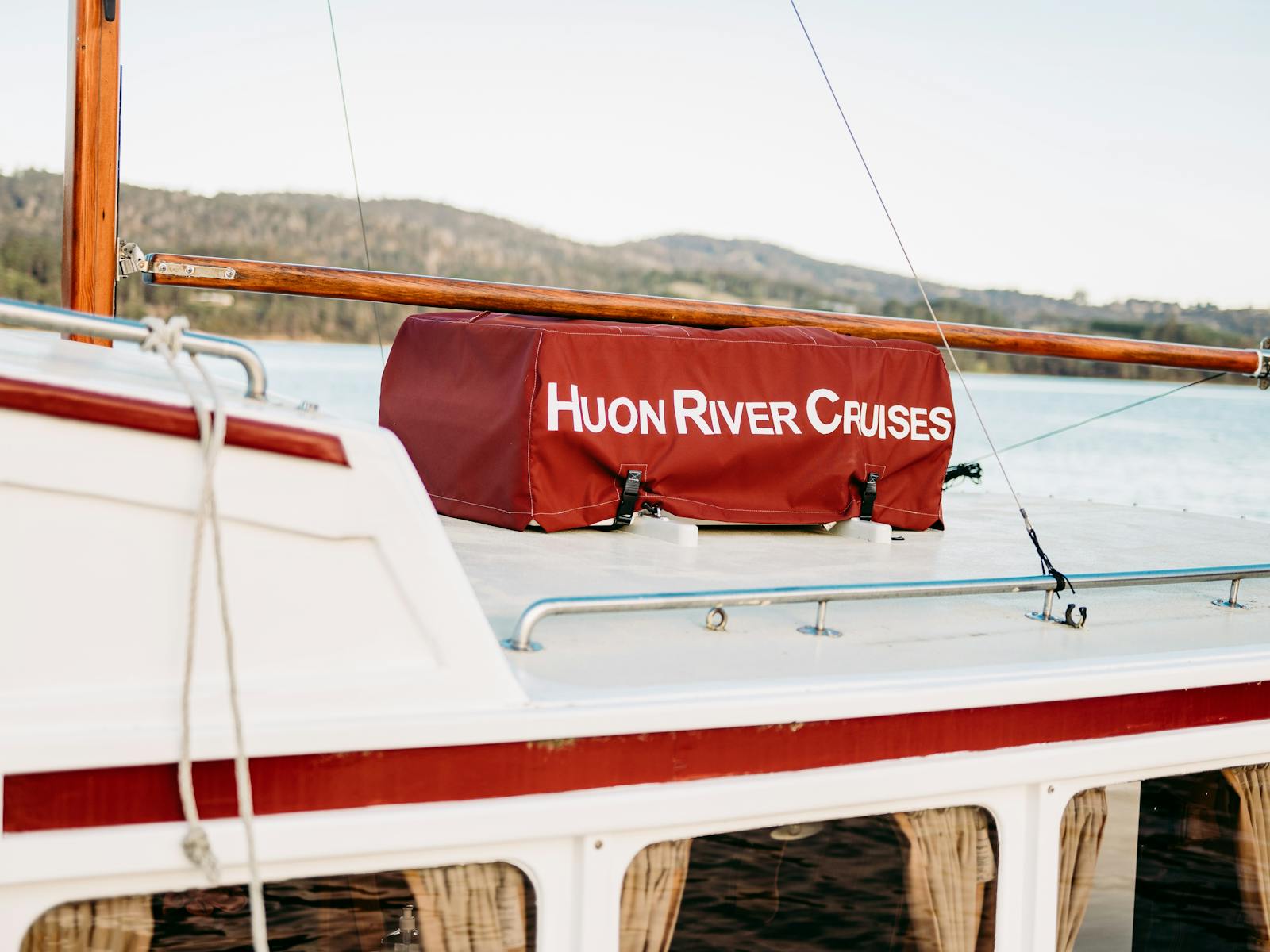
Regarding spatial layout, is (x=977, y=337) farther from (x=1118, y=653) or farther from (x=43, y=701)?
(x=43, y=701)

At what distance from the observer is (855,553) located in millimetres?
3908

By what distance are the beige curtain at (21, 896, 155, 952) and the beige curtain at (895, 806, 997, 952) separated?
1.43 m

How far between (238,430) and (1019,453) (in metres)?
46.3

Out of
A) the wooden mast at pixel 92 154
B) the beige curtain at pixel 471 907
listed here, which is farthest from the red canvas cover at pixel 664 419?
the beige curtain at pixel 471 907

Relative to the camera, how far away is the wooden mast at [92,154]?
3818 millimetres

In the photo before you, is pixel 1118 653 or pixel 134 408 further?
pixel 1118 653

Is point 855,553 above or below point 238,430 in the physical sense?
below

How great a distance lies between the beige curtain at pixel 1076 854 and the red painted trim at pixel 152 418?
1.72 m

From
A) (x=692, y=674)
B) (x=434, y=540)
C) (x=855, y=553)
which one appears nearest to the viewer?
(x=434, y=540)

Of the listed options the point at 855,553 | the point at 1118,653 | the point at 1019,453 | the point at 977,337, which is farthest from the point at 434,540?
the point at 1019,453

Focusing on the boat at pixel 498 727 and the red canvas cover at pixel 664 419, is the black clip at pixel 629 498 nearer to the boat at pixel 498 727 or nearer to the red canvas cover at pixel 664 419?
the red canvas cover at pixel 664 419

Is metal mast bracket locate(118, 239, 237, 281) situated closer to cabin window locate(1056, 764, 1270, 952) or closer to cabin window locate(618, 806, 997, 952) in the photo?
cabin window locate(618, 806, 997, 952)

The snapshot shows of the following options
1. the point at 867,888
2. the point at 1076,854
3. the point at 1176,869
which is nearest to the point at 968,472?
the point at 1176,869

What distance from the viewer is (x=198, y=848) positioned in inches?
76.5
